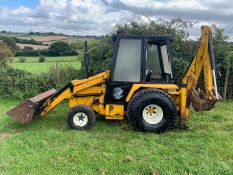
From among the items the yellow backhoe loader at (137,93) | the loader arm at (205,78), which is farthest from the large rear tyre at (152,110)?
the loader arm at (205,78)

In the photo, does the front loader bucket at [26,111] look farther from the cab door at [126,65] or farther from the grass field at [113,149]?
the cab door at [126,65]

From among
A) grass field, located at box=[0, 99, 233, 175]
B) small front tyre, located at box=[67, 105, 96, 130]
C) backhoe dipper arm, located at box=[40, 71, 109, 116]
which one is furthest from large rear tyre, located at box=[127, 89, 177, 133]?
backhoe dipper arm, located at box=[40, 71, 109, 116]

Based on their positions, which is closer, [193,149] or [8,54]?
[193,149]

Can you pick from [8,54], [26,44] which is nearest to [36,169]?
[8,54]

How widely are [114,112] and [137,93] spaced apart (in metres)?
0.75

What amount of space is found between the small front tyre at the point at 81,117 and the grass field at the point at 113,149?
0.23 meters

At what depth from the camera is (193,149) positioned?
6.82m

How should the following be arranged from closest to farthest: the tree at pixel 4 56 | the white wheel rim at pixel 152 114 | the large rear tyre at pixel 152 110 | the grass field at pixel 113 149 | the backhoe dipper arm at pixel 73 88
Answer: the grass field at pixel 113 149 → the large rear tyre at pixel 152 110 → the white wheel rim at pixel 152 114 → the backhoe dipper arm at pixel 73 88 → the tree at pixel 4 56

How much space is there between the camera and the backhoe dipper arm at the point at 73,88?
28.1 ft

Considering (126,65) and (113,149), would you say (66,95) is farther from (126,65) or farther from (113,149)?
(113,149)

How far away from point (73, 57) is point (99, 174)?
9459mm

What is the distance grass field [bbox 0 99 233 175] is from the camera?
5.96 meters

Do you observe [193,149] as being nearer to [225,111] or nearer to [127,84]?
[127,84]

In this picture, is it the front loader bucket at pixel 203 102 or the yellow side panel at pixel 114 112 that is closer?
the front loader bucket at pixel 203 102
